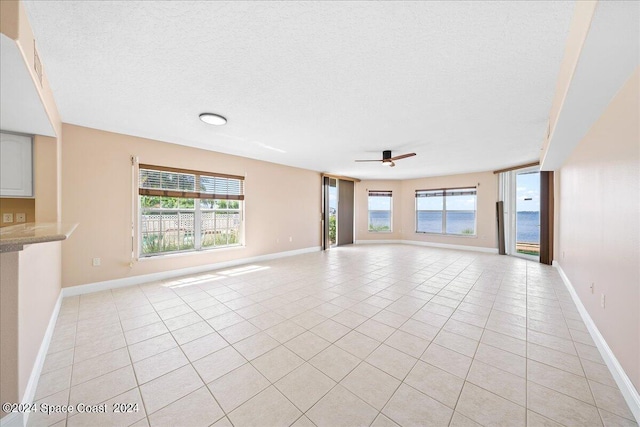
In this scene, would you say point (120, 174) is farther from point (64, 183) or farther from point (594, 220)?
point (594, 220)

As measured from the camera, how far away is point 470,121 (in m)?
3.19

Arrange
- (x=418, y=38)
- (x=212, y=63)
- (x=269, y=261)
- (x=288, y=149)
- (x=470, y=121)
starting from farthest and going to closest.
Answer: (x=269, y=261) < (x=288, y=149) < (x=470, y=121) < (x=212, y=63) < (x=418, y=38)

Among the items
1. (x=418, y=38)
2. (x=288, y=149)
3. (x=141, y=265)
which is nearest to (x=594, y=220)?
(x=418, y=38)

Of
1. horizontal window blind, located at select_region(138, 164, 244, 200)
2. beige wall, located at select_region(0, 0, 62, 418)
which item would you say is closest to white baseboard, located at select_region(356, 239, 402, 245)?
horizontal window blind, located at select_region(138, 164, 244, 200)

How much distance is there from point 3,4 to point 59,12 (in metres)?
0.27

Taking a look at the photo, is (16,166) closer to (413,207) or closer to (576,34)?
(576,34)

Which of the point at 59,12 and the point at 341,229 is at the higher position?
the point at 59,12

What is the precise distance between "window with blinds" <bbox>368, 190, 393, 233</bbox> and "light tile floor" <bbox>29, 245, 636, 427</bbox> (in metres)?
5.32

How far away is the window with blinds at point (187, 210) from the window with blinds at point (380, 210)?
16.9 ft

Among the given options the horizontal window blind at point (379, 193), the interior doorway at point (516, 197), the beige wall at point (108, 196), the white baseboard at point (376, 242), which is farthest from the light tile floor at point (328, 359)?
the horizontal window blind at point (379, 193)

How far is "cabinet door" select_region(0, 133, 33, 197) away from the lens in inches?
104

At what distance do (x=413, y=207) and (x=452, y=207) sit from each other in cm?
125

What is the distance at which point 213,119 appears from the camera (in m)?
3.14

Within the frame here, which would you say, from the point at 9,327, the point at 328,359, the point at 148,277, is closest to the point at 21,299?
the point at 9,327
